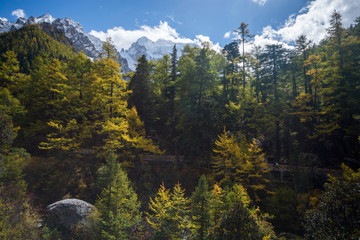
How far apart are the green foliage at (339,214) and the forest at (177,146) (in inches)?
11.3

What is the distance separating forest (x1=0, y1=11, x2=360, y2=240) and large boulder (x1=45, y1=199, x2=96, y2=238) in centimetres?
39

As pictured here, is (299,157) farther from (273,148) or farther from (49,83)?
(49,83)

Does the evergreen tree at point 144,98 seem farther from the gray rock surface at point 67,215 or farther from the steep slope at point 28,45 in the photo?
the steep slope at point 28,45

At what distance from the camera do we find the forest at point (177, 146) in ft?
48.9

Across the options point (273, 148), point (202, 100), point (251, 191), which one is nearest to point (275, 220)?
point (251, 191)

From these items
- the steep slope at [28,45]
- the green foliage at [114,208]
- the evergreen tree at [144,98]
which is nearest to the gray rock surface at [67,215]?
the green foliage at [114,208]

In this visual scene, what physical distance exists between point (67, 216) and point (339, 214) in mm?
→ 21291

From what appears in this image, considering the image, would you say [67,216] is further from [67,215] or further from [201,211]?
[201,211]

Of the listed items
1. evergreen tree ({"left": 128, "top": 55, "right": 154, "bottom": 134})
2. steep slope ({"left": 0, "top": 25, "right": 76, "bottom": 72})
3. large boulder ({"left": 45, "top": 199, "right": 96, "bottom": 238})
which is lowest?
large boulder ({"left": 45, "top": 199, "right": 96, "bottom": 238})

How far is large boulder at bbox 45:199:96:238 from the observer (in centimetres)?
1666

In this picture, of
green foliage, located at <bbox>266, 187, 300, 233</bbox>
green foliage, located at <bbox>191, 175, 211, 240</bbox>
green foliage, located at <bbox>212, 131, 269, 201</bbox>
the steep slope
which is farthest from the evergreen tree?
the steep slope

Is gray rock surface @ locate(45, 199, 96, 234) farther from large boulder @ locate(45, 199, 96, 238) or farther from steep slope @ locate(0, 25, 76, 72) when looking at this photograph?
steep slope @ locate(0, 25, 76, 72)

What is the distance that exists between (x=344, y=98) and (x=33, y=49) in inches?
3279

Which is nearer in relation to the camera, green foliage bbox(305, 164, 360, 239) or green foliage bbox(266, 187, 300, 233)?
green foliage bbox(305, 164, 360, 239)
